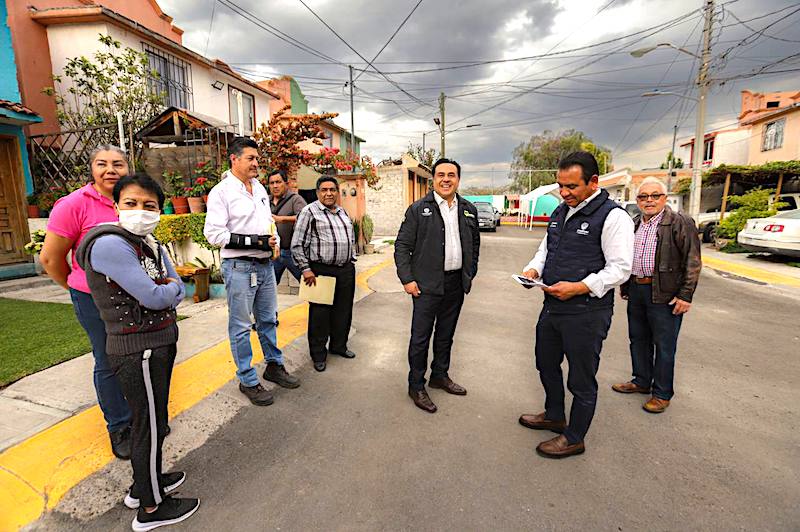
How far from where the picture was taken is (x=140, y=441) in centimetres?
187

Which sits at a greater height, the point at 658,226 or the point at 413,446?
the point at 658,226

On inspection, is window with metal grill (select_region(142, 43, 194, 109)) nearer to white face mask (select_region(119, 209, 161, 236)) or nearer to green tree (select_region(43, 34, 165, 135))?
green tree (select_region(43, 34, 165, 135))

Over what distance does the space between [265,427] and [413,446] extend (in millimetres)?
1078

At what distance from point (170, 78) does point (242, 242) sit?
1191 cm

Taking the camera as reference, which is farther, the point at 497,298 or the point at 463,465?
the point at 497,298

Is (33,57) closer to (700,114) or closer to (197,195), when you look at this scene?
(197,195)

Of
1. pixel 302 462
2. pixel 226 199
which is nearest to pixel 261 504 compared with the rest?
pixel 302 462

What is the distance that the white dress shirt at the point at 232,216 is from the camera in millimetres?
2920

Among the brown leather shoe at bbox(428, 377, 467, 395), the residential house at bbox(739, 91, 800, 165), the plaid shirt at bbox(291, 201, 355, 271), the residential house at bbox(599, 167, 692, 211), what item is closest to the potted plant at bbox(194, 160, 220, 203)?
the plaid shirt at bbox(291, 201, 355, 271)

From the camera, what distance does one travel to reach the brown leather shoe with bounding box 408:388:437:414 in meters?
3.06

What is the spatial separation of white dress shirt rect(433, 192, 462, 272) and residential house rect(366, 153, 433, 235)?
1489 centimetres

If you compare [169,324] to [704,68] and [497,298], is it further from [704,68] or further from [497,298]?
[704,68]

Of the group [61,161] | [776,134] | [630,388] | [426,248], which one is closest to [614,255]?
[426,248]

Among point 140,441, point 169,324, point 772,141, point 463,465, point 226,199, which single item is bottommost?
point 463,465
